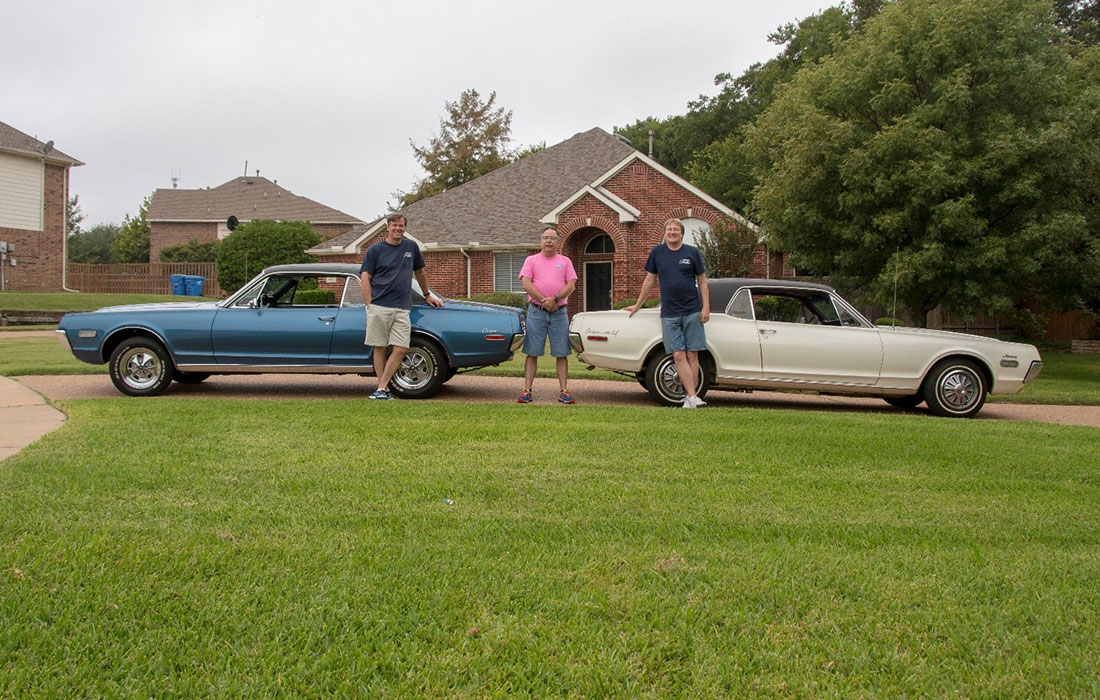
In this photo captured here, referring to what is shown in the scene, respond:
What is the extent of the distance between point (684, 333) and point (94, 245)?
90235 mm

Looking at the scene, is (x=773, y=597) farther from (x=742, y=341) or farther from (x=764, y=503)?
(x=742, y=341)

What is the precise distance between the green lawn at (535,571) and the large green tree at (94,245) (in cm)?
7697

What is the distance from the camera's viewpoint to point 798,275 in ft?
79.4

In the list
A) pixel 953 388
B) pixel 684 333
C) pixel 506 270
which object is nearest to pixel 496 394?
pixel 684 333

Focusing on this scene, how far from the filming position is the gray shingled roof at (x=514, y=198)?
28.6 m

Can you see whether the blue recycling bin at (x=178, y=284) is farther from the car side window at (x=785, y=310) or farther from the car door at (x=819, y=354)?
the car door at (x=819, y=354)

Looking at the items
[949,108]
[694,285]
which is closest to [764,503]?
[694,285]

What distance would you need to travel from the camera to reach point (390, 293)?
341 inches

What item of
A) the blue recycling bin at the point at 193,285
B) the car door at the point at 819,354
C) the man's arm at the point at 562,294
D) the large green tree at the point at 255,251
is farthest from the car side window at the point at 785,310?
the blue recycling bin at the point at 193,285

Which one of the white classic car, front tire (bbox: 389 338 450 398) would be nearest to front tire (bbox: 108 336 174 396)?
front tire (bbox: 389 338 450 398)

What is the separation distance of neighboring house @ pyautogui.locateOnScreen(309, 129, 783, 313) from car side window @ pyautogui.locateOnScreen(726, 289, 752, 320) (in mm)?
14762

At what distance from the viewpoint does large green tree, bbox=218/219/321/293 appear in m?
38.2

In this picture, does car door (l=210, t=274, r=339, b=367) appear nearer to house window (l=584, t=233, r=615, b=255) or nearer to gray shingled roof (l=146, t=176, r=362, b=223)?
house window (l=584, t=233, r=615, b=255)

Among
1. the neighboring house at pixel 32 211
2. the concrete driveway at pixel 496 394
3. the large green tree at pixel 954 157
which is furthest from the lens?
the neighboring house at pixel 32 211
